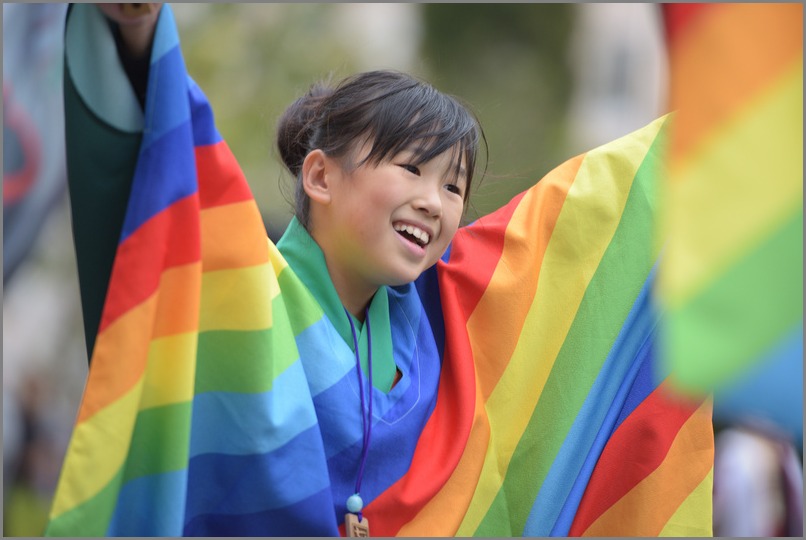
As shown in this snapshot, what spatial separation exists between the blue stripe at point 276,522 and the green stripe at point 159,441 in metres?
0.20

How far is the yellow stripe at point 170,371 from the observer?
152 centimetres

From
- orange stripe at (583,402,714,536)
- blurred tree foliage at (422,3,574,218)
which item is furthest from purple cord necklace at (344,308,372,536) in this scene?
blurred tree foliage at (422,3,574,218)

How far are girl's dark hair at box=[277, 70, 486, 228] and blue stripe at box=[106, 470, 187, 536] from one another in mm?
681

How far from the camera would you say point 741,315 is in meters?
0.99

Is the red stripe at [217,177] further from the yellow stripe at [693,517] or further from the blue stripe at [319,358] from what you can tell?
the yellow stripe at [693,517]

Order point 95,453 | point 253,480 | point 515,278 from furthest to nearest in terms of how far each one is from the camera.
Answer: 1. point 515,278
2. point 253,480
3. point 95,453

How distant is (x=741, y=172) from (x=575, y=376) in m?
1.09

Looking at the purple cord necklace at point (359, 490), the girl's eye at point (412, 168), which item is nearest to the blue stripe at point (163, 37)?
the girl's eye at point (412, 168)

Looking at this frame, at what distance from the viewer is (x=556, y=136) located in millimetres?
11078

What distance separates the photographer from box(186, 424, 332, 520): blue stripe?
166 centimetres

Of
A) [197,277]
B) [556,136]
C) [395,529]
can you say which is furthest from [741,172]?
[556,136]

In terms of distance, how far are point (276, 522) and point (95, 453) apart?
37cm

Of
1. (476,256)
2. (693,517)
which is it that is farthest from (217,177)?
(693,517)

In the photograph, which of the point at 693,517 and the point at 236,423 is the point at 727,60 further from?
the point at 693,517
